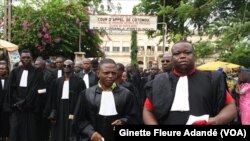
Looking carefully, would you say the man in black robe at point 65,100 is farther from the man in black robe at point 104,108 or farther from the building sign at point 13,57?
the building sign at point 13,57

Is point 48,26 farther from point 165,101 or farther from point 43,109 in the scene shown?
point 165,101

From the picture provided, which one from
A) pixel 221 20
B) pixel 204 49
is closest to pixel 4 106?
pixel 204 49

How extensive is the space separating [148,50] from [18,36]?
56.2 meters

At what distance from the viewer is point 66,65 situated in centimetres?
1020

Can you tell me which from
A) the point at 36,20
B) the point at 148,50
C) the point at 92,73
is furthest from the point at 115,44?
the point at 92,73

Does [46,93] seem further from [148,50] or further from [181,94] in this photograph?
[148,50]

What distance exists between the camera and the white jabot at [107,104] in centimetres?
569

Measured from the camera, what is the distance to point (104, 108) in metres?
5.68

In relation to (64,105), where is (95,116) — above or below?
above

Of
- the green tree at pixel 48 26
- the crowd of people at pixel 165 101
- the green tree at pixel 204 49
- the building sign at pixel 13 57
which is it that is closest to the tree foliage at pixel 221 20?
the green tree at pixel 204 49

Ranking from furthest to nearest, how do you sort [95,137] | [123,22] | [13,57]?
[123,22] → [13,57] → [95,137]

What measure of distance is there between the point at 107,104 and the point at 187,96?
1.42 metres

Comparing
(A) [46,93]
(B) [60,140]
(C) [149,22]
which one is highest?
(C) [149,22]

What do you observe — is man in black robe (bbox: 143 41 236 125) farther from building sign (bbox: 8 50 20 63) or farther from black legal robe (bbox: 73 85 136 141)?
building sign (bbox: 8 50 20 63)
